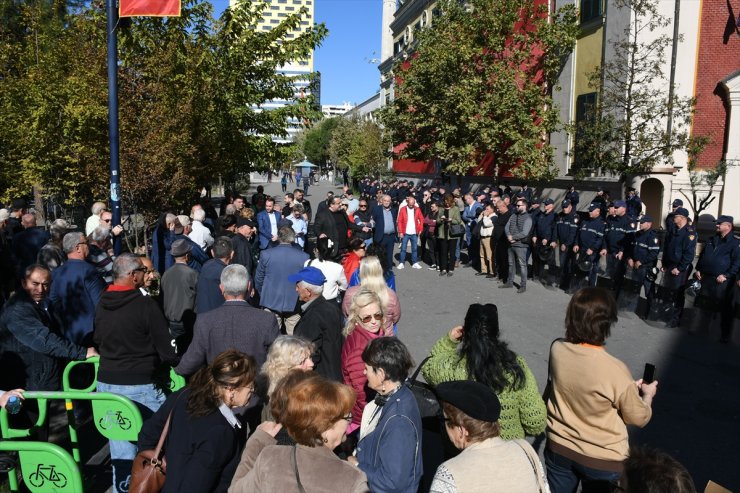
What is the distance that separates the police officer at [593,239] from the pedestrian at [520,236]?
1108mm

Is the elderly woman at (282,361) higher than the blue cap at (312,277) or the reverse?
the reverse

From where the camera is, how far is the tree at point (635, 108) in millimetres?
16734

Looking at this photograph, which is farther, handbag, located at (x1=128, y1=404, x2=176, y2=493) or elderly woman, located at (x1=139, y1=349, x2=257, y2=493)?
handbag, located at (x1=128, y1=404, x2=176, y2=493)

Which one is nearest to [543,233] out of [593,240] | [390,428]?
[593,240]

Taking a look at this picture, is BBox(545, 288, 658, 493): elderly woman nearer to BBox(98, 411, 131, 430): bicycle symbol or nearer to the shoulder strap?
the shoulder strap

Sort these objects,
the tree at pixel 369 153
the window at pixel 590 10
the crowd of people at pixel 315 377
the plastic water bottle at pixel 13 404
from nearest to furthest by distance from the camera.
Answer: the crowd of people at pixel 315 377
the plastic water bottle at pixel 13 404
the window at pixel 590 10
the tree at pixel 369 153

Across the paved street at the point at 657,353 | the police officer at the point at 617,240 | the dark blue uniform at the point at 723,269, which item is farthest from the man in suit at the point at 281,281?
the police officer at the point at 617,240

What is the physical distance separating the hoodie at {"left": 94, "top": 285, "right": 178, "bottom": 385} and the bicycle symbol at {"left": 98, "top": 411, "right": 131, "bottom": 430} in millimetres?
312

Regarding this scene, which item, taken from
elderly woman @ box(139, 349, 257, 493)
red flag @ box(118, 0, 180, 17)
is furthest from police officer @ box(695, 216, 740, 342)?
red flag @ box(118, 0, 180, 17)

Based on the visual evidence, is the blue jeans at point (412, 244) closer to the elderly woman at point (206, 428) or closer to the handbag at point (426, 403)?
the handbag at point (426, 403)

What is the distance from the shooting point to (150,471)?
10.8ft

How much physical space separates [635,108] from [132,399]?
53.7 ft

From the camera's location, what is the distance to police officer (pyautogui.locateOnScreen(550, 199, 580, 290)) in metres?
12.3

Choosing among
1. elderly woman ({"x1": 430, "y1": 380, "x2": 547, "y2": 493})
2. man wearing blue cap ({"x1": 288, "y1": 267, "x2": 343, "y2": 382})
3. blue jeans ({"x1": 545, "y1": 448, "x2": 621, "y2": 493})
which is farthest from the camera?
man wearing blue cap ({"x1": 288, "y1": 267, "x2": 343, "y2": 382})
